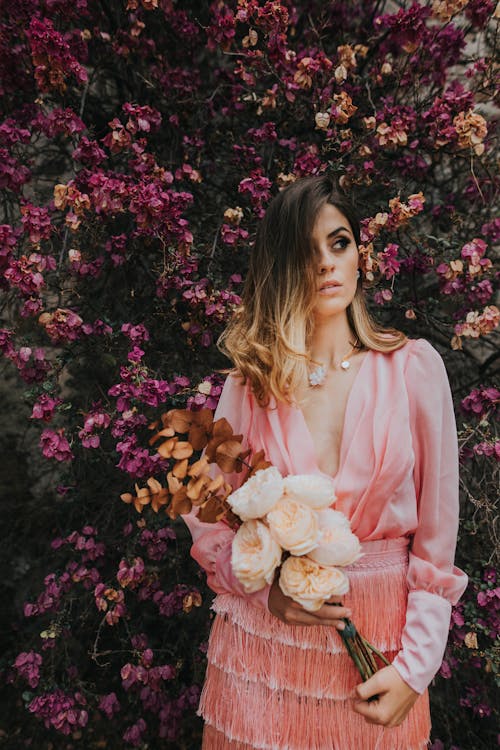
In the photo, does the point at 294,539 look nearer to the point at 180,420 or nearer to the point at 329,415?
the point at 180,420

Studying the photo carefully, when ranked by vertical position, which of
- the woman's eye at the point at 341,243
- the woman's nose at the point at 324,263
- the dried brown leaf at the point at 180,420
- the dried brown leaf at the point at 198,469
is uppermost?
the woman's eye at the point at 341,243

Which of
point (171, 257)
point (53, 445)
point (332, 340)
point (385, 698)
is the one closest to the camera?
point (385, 698)

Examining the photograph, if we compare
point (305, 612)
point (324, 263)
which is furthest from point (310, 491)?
point (324, 263)

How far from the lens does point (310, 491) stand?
1040mm

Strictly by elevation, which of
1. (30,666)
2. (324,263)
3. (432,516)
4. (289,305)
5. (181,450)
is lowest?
(30,666)

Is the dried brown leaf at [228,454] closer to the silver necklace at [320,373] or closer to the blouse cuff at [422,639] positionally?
the silver necklace at [320,373]

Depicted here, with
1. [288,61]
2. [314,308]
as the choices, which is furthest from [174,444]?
[288,61]

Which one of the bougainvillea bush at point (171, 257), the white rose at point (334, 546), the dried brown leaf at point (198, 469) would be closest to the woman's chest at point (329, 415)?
the white rose at point (334, 546)

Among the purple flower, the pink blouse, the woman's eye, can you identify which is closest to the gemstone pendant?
the pink blouse

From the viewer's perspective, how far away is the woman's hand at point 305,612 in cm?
111

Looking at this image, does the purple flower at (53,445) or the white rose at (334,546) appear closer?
the white rose at (334,546)

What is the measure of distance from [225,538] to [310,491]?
45 centimetres

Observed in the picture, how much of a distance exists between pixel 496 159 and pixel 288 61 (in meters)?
0.96

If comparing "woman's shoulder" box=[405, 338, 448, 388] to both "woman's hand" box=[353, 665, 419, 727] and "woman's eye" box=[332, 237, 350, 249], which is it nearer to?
"woman's eye" box=[332, 237, 350, 249]
